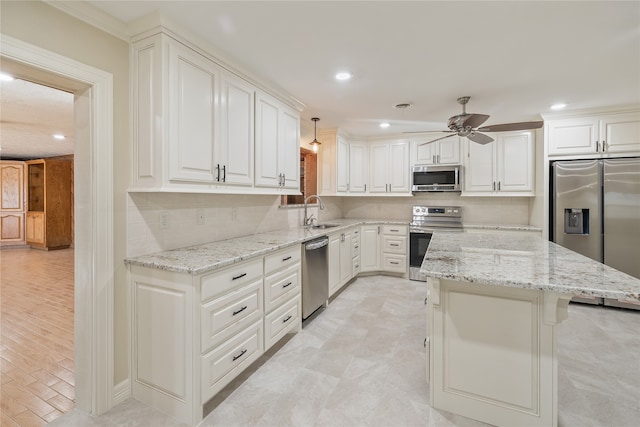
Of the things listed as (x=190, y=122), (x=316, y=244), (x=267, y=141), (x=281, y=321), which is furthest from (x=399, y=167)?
(x=190, y=122)

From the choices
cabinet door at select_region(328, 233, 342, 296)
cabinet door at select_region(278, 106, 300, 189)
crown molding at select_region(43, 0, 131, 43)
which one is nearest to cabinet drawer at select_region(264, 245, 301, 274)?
cabinet door at select_region(278, 106, 300, 189)

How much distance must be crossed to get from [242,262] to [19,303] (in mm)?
3475

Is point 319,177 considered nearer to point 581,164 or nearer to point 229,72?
point 229,72

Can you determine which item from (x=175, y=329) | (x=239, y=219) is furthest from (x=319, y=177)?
(x=175, y=329)

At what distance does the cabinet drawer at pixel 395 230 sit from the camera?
4.72m

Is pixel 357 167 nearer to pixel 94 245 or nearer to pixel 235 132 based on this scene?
pixel 235 132

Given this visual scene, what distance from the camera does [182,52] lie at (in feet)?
6.32

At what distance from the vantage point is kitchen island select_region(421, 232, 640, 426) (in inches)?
58.5

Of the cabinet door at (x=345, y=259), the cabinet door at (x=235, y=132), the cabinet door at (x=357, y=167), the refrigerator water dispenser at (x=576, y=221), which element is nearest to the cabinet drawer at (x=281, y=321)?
the cabinet door at (x=235, y=132)

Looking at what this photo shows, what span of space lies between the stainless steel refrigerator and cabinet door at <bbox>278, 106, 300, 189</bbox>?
321 cm

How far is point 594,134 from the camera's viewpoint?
3.54m

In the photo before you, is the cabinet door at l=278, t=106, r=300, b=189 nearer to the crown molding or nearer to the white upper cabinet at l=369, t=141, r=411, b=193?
the crown molding

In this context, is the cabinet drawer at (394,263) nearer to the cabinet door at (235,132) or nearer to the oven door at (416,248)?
the oven door at (416,248)

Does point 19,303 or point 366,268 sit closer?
point 19,303
